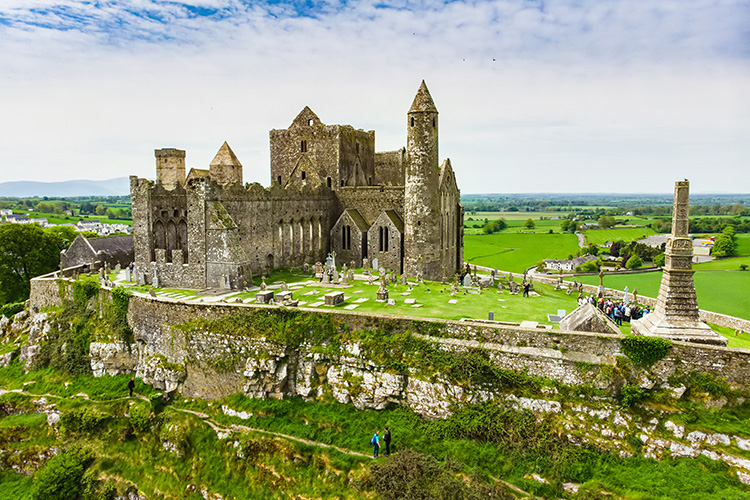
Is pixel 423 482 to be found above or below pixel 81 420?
above

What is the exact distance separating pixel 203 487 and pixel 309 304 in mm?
9054

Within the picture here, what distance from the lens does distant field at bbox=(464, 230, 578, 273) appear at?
63.2 meters

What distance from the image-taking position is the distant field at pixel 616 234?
8303 centimetres

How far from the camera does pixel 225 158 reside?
37.1 m

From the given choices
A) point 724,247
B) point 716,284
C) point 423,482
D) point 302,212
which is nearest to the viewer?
point 423,482

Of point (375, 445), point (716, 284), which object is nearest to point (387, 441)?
point (375, 445)

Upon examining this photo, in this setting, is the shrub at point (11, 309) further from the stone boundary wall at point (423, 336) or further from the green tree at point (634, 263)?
the green tree at point (634, 263)

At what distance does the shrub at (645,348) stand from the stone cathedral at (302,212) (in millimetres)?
15755

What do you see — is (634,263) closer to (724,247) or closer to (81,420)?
(724,247)

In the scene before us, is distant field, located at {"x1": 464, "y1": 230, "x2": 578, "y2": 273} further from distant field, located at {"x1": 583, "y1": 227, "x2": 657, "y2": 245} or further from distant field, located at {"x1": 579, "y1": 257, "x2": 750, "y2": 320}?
distant field, located at {"x1": 579, "y1": 257, "x2": 750, "y2": 320}

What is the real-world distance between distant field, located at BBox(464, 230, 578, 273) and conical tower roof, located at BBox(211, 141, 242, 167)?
32942mm

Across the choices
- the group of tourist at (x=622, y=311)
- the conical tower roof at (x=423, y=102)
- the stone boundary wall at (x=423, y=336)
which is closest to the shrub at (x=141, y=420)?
the stone boundary wall at (x=423, y=336)

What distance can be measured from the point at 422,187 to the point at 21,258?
3230 cm

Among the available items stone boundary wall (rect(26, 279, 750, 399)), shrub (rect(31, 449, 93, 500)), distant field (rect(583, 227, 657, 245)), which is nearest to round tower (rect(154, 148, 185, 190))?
stone boundary wall (rect(26, 279, 750, 399))
